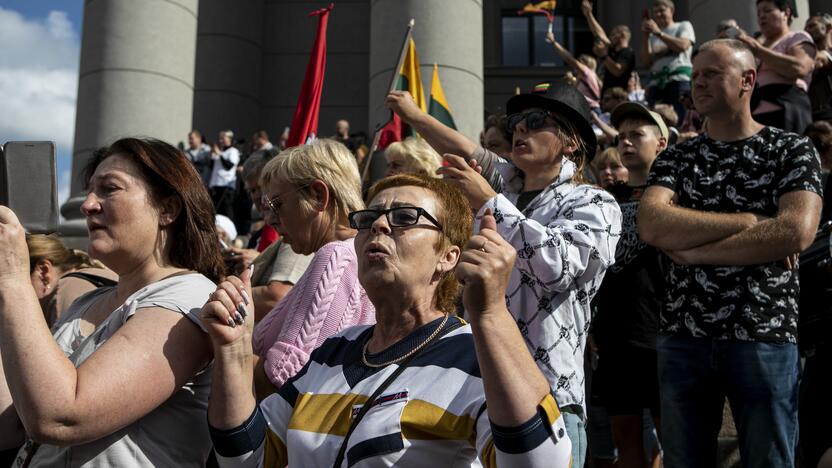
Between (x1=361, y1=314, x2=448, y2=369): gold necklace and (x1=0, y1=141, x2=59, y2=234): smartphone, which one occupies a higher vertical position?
(x1=0, y1=141, x2=59, y2=234): smartphone

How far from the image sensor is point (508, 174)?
4.13 metres

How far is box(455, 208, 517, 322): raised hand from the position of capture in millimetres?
2047

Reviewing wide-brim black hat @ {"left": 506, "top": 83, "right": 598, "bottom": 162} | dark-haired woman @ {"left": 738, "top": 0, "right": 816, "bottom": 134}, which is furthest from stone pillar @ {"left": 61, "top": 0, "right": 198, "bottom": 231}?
wide-brim black hat @ {"left": 506, "top": 83, "right": 598, "bottom": 162}

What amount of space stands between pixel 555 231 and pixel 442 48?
8.58 metres

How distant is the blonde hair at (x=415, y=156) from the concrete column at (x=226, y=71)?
53.6ft

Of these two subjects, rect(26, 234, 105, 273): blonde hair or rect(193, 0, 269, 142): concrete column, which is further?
rect(193, 0, 269, 142): concrete column

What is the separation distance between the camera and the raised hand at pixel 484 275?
2.05 metres

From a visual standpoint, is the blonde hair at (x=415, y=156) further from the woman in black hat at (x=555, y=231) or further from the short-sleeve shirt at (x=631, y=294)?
the short-sleeve shirt at (x=631, y=294)

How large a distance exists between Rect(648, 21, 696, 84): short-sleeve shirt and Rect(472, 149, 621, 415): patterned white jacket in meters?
7.10

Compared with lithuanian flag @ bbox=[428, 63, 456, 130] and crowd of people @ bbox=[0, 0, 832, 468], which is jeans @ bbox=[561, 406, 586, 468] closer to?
crowd of people @ bbox=[0, 0, 832, 468]

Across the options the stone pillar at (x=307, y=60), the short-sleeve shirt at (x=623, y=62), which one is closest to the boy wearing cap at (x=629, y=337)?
the short-sleeve shirt at (x=623, y=62)

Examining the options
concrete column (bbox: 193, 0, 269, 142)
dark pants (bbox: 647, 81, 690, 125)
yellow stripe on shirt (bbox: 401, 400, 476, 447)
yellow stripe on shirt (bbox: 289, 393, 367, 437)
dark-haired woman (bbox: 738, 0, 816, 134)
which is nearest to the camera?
yellow stripe on shirt (bbox: 401, 400, 476, 447)

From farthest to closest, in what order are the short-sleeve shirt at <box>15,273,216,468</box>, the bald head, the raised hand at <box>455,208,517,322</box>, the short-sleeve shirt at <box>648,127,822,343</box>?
the bald head
the short-sleeve shirt at <box>648,127,822,343</box>
the short-sleeve shirt at <box>15,273,216,468</box>
the raised hand at <box>455,208,517,322</box>

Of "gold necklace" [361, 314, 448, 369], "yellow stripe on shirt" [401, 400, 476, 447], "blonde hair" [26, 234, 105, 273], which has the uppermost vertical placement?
"blonde hair" [26, 234, 105, 273]
